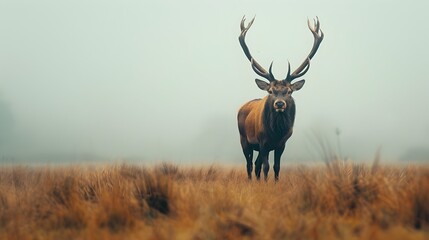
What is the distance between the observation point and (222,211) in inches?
193

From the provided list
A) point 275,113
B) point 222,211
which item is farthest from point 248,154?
point 222,211

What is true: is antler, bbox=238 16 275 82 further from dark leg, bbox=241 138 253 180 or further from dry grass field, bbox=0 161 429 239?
dry grass field, bbox=0 161 429 239

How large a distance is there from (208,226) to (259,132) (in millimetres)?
6555

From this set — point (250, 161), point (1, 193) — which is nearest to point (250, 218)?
point (1, 193)

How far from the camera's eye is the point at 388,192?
5.01m

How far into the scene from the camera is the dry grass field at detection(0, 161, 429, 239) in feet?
13.9

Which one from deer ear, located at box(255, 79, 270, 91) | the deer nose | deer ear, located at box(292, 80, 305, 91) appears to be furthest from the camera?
deer ear, located at box(255, 79, 270, 91)

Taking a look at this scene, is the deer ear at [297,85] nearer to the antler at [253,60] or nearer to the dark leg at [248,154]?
the antler at [253,60]

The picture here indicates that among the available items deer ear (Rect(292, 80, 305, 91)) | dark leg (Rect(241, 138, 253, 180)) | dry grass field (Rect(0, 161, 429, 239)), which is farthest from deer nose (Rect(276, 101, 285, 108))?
dry grass field (Rect(0, 161, 429, 239))

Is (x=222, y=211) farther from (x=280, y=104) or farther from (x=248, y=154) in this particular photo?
(x=248, y=154)

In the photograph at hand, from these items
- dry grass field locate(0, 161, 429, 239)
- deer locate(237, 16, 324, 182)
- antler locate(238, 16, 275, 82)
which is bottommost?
dry grass field locate(0, 161, 429, 239)

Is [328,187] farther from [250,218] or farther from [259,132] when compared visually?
[259,132]

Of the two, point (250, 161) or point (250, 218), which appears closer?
point (250, 218)

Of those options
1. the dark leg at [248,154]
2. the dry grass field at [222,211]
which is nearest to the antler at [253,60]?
the dark leg at [248,154]
